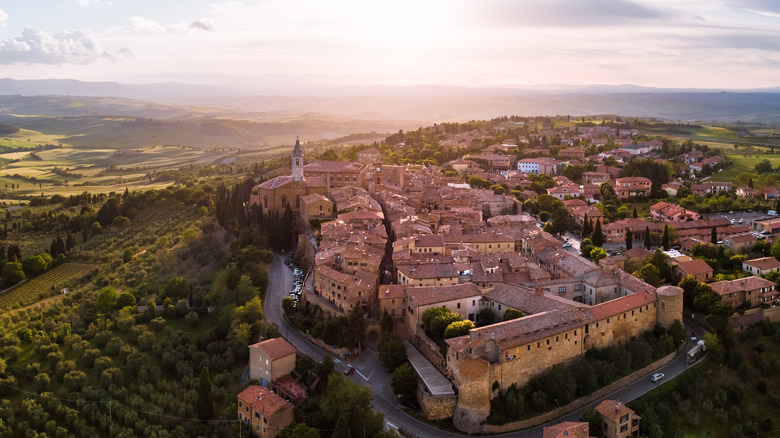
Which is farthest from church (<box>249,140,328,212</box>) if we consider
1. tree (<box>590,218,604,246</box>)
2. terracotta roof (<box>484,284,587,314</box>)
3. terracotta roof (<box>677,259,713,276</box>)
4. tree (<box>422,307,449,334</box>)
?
terracotta roof (<box>677,259,713,276</box>)

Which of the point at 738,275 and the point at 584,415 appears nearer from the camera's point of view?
the point at 584,415

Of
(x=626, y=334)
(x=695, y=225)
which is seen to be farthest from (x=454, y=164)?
(x=626, y=334)

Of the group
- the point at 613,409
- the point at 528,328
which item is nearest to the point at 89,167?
the point at 528,328

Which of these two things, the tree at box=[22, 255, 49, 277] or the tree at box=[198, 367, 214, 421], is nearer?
the tree at box=[198, 367, 214, 421]

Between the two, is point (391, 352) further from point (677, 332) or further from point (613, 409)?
point (677, 332)

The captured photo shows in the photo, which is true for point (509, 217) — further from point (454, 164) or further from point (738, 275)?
point (454, 164)

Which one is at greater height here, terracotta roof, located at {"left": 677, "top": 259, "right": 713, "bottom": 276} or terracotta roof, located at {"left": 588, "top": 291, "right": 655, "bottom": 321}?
terracotta roof, located at {"left": 677, "top": 259, "right": 713, "bottom": 276}

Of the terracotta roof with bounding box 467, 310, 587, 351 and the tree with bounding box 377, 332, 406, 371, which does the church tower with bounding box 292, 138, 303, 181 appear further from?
the terracotta roof with bounding box 467, 310, 587, 351
